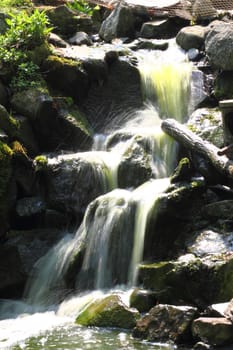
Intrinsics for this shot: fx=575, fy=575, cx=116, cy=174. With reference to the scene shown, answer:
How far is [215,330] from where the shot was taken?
21.4 feet

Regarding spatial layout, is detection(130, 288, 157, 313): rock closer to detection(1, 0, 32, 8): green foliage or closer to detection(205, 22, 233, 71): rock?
detection(205, 22, 233, 71): rock

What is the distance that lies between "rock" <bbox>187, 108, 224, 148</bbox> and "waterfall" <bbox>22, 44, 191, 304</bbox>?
66 centimetres

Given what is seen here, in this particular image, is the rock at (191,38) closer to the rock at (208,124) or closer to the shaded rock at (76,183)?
the rock at (208,124)

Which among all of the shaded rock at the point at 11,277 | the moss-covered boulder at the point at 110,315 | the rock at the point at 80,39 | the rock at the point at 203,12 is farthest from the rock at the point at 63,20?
the moss-covered boulder at the point at 110,315

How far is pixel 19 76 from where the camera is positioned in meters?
12.1

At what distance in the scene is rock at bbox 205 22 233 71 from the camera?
12.1 metres

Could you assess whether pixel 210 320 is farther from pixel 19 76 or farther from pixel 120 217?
pixel 19 76

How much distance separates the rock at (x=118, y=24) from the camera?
1631 centimetres

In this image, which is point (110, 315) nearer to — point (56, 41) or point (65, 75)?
point (65, 75)

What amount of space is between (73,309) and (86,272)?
0.79 m

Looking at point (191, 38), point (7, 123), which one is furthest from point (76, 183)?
point (191, 38)

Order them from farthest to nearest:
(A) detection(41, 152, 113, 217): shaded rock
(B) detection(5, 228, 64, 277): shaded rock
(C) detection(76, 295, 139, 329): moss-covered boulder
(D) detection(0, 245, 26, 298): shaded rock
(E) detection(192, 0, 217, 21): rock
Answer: (E) detection(192, 0, 217, 21): rock
(A) detection(41, 152, 113, 217): shaded rock
(B) detection(5, 228, 64, 277): shaded rock
(D) detection(0, 245, 26, 298): shaded rock
(C) detection(76, 295, 139, 329): moss-covered boulder

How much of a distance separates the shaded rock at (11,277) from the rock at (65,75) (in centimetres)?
440

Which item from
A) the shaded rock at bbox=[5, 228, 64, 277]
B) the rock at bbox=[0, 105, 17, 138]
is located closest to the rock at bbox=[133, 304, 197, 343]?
the shaded rock at bbox=[5, 228, 64, 277]
